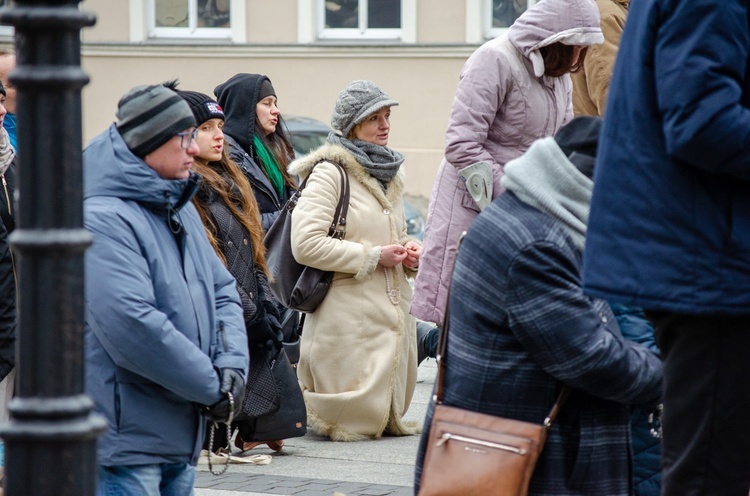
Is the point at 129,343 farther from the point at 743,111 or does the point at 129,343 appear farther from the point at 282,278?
the point at 282,278

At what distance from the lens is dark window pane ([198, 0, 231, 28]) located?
22.7 m

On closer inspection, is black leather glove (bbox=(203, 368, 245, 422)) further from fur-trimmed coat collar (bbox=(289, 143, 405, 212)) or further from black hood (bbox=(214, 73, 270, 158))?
black hood (bbox=(214, 73, 270, 158))

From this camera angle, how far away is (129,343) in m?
3.88

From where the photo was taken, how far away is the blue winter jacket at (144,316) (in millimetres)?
3902

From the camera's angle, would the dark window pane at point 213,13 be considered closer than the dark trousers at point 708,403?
No

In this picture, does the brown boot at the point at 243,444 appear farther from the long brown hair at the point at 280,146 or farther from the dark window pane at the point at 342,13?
the dark window pane at the point at 342,13

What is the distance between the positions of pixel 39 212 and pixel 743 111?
5.04ft

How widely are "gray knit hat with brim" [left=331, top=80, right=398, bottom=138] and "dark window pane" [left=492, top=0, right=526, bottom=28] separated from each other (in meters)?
14.3

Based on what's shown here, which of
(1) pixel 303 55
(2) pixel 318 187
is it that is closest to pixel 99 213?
(2) pixel 318 187

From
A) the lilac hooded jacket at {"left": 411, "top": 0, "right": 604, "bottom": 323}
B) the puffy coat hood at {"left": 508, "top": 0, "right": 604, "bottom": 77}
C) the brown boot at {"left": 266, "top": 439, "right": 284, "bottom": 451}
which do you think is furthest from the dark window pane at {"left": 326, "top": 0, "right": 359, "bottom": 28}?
the puffy coat hood at {"left": 508, "top": 0, "right": 604, "bottom": 77}

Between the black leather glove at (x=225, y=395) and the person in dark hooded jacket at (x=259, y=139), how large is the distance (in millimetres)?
3291

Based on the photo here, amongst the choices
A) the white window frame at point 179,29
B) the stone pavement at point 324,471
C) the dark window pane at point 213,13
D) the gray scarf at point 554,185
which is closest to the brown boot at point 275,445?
the stone pavement at point 324,471

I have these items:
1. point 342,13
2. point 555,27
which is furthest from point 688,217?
point 342,13

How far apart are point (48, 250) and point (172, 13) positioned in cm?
2126
